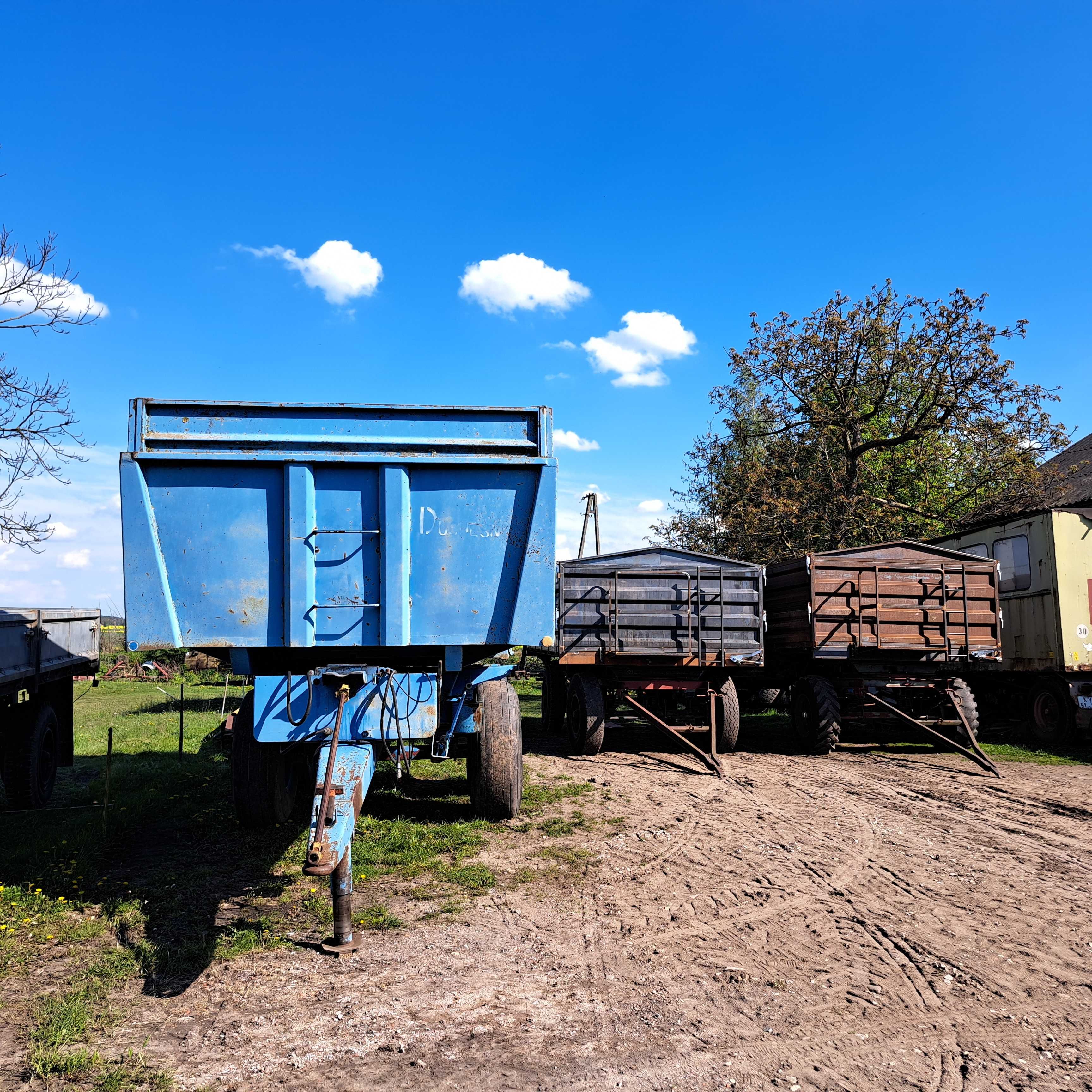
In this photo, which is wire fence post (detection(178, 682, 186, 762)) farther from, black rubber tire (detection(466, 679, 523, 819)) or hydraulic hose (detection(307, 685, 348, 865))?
hydraulic hose (detection(307, 685, 348, 865))

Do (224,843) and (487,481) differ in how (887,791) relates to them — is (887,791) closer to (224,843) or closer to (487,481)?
(487,481)

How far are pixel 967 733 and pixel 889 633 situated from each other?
155 centimetres

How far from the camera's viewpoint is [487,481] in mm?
5656

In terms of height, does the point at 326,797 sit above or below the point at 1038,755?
above

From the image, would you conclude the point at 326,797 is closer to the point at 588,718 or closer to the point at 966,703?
the point at 588,718

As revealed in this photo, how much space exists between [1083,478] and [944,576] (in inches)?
637

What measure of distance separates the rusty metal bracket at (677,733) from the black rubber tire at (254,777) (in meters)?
5.29

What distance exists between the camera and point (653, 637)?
1096 centimetres

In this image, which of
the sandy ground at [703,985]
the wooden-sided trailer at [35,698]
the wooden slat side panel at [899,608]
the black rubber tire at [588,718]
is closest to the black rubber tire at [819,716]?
the wooden slat side panel at [899,608]

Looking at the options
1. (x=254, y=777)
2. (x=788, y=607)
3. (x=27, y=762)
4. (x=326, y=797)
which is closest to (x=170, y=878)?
(x=254, y=777)

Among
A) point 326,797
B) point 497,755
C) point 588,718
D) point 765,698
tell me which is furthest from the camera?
point 765,698

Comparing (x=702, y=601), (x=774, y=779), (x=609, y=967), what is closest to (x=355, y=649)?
(x=609, y=967)

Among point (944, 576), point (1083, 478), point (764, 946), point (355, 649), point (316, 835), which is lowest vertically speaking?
point (764, 946)

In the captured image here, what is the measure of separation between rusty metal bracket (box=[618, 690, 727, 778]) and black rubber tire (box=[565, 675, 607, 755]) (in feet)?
1.16
